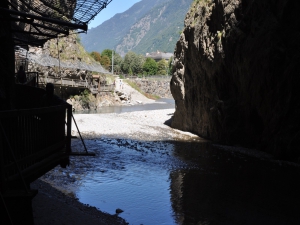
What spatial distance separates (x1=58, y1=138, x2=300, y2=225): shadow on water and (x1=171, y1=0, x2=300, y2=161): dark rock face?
187 cm

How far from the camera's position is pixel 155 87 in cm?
8712

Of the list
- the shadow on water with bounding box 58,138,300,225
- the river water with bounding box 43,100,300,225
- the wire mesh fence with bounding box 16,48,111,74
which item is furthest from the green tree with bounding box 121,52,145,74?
the shadow on water with bounding box 58,138,300,225

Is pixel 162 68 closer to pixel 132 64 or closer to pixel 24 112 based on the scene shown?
pixel 132 64

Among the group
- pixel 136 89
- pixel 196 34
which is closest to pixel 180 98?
pixel 196 34

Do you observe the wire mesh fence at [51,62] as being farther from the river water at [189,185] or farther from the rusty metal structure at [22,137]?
the rusty metal structure at [22,137]

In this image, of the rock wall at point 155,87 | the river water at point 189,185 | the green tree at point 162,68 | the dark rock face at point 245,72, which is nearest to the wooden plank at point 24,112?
the river water at point 189,185

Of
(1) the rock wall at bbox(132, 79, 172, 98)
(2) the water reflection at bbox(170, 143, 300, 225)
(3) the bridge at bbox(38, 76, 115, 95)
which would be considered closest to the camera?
(2) the water reflection at bbox(170, 143, 300, 225)

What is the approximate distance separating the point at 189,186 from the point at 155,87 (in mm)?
75595

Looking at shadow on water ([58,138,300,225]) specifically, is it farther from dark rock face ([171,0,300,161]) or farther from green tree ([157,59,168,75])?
green tree ([157,59,168,75])

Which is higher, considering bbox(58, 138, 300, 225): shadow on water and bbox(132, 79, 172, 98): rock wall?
bbox(132, 79, 172, 98): rock wall

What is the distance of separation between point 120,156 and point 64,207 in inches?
337

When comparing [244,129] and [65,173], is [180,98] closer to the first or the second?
[244,129]

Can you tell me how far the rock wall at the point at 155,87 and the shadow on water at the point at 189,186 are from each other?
65677 millimetres

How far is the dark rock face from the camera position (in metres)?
15.9
